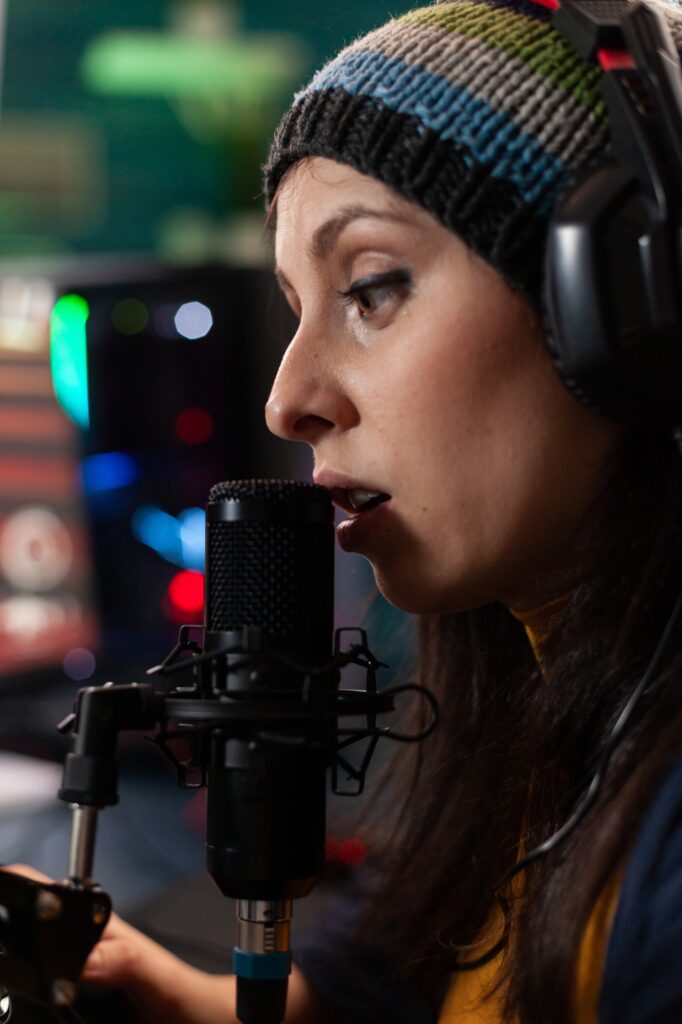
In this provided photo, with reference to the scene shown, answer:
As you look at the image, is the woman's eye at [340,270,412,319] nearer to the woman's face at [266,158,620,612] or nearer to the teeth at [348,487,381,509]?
the woman's face at [266,158,620,612]

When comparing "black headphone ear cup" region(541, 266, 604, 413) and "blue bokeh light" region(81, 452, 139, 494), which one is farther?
"blue bokeh light" region(81, 452, 139, 494)

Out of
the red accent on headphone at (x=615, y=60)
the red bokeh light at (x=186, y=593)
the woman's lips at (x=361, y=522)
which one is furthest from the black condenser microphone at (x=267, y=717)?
the red bokeh light at (x=186, y=593)

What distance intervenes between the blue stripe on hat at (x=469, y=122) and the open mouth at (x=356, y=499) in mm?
237

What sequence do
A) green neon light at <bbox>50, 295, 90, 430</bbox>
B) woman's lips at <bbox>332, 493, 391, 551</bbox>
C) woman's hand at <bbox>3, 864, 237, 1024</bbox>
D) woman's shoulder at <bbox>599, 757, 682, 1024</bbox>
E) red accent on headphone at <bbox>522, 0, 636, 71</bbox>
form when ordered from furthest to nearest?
1. green neon light at <bbox>50, 295, 90, 430</bbox>
2. woman's hand at <bbox>3, 864, 237, 1024</bbox>
3. woman's lips at <bbox>332, 493, 391, 551</bbox>
4. red accent on headphone at <bbox>522, 0, 636, 71</bbox>
5. woman's shoulder at <bbox>599, 757, 682, 1024</bbox>

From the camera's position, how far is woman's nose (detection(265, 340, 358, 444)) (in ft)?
2.60

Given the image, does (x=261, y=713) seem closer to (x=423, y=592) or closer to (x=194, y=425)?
(x=423, y=592)

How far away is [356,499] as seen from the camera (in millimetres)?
811

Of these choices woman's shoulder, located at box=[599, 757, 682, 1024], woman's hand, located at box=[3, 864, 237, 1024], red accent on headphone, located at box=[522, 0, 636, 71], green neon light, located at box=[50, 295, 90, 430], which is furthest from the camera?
green neon light, located at box=[50, 295, 90, 430]

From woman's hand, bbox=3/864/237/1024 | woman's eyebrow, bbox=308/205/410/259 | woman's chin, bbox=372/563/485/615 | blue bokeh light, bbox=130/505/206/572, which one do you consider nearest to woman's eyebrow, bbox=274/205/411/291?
woman's eyebrow, bbox=308/205/410/259

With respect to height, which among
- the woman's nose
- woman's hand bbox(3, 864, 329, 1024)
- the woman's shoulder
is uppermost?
the woman's nose

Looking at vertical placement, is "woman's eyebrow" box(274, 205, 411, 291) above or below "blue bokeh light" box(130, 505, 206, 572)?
above

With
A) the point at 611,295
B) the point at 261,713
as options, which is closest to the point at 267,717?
the point at 261,713

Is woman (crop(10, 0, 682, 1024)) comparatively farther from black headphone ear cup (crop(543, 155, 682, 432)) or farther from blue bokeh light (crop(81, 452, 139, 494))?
blue bokeh light (crop(81, 452, 139, 494))

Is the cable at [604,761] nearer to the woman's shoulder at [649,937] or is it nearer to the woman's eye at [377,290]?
the woman's shoulder at [649,937]
